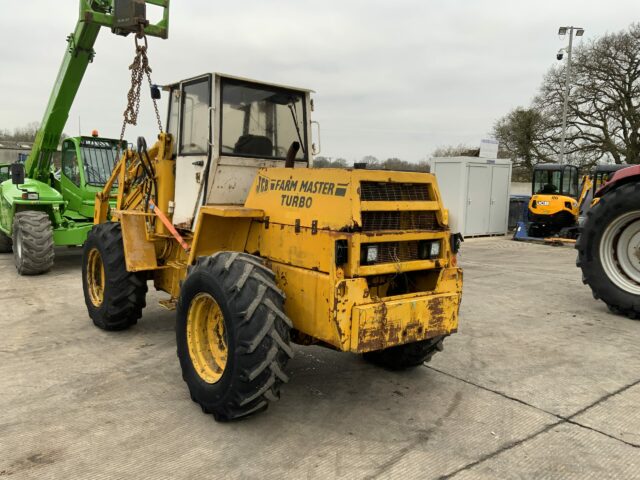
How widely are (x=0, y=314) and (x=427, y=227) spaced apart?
531cm

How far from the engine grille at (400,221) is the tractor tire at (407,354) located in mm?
Answer: 928

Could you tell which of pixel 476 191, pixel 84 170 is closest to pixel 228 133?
pixel 84 170

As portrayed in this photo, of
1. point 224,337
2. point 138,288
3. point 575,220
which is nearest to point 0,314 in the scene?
point 138,288

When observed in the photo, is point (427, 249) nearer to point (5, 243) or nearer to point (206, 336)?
point (206, 336)

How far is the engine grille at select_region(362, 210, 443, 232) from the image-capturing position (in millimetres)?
3764

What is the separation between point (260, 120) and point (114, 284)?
2.24 m

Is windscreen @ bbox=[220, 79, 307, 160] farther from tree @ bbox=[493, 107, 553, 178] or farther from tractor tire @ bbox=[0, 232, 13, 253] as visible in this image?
tree @ bbox=[493, 107, 553, 178]

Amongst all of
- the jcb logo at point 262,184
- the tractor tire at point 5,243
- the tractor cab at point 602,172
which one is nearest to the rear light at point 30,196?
the tractor tire at point 5,243

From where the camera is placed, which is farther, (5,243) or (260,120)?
(5,243)

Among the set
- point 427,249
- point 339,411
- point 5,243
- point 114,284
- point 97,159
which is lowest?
point 339,411

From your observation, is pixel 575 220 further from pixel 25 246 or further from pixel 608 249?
pixel 25 246

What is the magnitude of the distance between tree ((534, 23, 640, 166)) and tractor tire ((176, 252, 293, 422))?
28828mm

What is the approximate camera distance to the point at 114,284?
17.8ft

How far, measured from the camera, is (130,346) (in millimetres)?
5312
